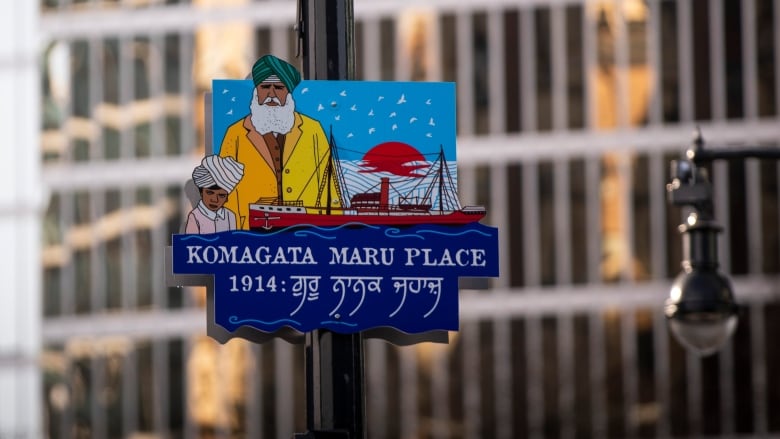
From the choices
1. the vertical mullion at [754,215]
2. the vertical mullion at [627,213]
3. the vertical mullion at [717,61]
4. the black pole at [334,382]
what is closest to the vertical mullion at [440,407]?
the vertical mullion at [627,213]

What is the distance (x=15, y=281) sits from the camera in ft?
153

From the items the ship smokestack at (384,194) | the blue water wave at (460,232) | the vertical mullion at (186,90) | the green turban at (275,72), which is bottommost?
the blue water wave at (460,232)

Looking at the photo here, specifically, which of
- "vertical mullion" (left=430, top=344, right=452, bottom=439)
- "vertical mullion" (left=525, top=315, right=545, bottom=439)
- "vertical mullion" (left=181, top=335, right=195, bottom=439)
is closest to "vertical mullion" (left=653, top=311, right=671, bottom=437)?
"vertical mullion" (left=525, top=315, right=545, bottom=439)

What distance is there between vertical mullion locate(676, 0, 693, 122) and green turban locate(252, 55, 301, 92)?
38.6m

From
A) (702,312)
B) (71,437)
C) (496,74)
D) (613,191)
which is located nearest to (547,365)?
(613,191)

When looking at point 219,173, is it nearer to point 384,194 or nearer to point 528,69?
point 384,194

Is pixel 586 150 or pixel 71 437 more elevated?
pixel 586 150

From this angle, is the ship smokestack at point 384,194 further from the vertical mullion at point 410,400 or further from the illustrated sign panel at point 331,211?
the vertical mullion at point 410,400

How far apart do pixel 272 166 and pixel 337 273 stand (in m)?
0.48

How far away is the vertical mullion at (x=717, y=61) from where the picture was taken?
144ft

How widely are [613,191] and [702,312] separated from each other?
32.6 metres

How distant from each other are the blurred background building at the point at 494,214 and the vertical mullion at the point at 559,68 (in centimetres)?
5

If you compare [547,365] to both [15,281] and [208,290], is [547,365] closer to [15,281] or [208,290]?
[15,281]

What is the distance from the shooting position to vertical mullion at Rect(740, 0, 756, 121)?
4409cm
